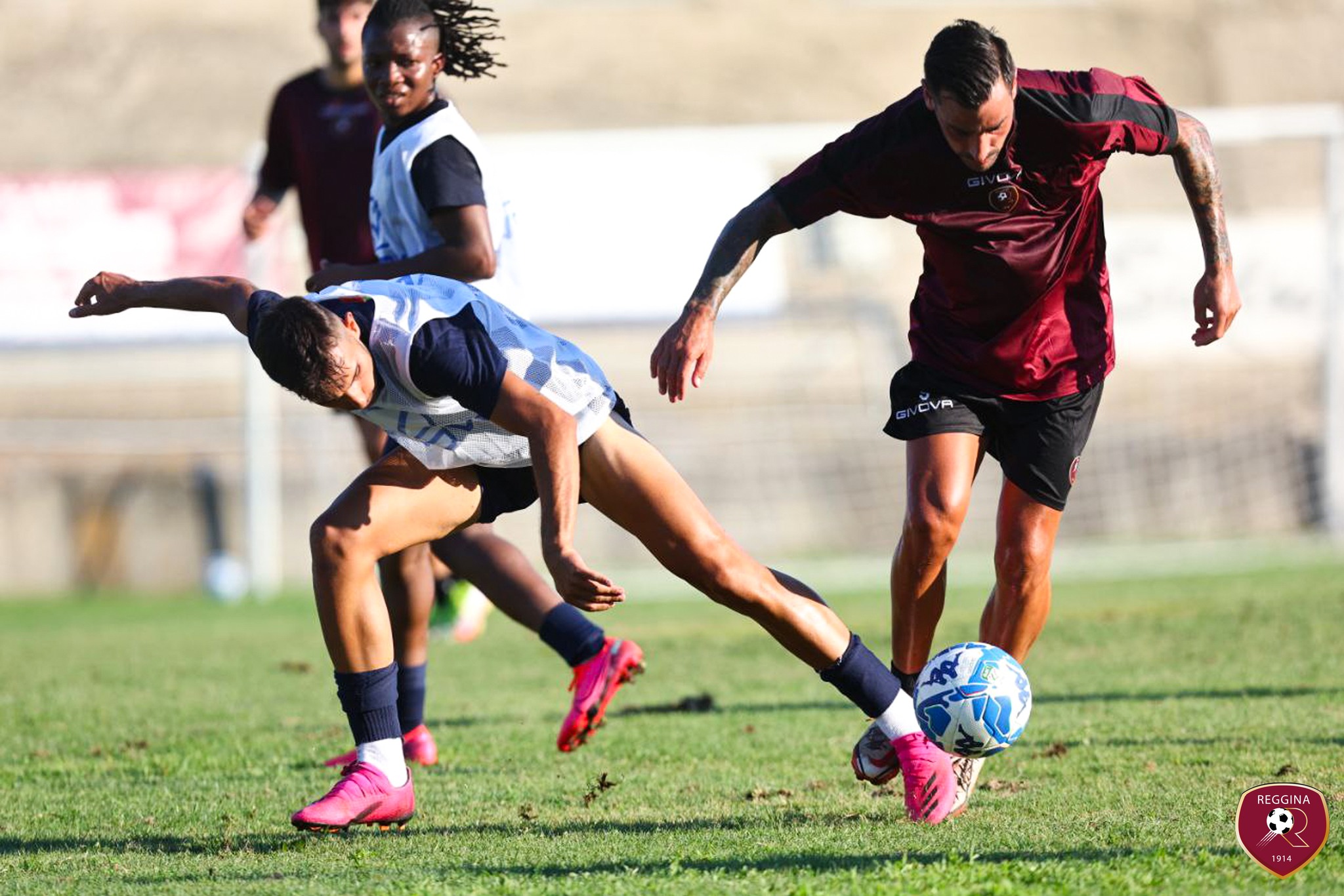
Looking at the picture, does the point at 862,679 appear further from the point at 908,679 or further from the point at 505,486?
the point at 505,486

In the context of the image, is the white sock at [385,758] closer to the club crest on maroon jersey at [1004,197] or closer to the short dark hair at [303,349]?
the short dark hair at [303,349]

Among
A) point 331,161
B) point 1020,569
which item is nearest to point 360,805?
point 1020,569

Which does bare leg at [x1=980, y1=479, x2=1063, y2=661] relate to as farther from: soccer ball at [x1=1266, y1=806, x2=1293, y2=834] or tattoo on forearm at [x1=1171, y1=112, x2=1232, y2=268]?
soccer ball at [x1=1266, y1=806, x2=1293, y2=834]

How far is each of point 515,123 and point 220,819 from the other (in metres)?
22.7

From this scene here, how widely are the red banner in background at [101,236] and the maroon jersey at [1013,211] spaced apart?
11053 millimetres

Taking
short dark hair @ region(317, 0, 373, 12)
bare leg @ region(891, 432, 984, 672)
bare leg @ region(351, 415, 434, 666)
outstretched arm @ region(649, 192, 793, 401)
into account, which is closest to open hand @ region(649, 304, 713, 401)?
outstretched arm @ region(649, 192, 793, 401)

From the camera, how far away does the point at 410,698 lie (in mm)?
5801

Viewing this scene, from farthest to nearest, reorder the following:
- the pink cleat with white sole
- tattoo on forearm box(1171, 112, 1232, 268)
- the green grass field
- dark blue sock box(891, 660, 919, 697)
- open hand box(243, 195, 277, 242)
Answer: open hand box(243, 195, 277, 242) → dark blue sock box(891, 660, 919, 697) → tattoo on forearm box(1171, 112, 1232, 268) → the pink cleat with white sole → the green grass field

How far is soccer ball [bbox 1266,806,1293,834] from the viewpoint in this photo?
3676 millimetres

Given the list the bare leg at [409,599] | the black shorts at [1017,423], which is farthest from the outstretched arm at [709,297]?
the bare leg at [409,599]

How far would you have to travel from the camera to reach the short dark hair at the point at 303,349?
423 cm

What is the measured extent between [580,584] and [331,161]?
3.15 m

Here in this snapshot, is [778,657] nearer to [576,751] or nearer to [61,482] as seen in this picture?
[576,751]

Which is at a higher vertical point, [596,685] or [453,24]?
[453,24]
